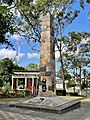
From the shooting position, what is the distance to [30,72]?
115 ft

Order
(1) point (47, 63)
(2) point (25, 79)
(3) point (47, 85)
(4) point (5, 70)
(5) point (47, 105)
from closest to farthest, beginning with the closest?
(5) point (47, 105), (3) point (47, 85), (1) point (47, 63), (2) point (25, 79), (4) point (5, 70)

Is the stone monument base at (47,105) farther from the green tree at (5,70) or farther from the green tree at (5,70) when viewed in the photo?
the green tree at (5,70)

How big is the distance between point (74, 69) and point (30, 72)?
1276 cm

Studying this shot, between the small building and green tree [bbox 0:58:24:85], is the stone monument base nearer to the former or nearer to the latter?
the small building

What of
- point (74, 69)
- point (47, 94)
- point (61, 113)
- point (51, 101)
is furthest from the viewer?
point (74, 69)

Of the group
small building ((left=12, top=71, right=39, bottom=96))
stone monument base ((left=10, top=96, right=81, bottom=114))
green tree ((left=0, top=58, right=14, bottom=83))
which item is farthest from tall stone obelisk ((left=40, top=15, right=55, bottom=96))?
green tree ((left=0, top=58, right=14, bottom=83))

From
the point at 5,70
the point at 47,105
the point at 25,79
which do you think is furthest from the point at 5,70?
the point at 47,105

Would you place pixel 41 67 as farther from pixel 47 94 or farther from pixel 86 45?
pixel 86 45

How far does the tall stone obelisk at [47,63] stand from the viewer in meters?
16.4

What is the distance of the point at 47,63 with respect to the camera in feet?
54.6

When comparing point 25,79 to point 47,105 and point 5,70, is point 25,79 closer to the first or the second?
point 5,70

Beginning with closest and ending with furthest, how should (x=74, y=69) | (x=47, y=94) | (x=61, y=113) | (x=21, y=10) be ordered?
(x=61, y=113) → (x=47, y=94) → (x=21, y=10) → (x=74, y=69)

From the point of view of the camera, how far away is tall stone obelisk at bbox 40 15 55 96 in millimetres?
16375

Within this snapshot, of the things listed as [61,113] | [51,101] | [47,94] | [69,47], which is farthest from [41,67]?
[69,47]
